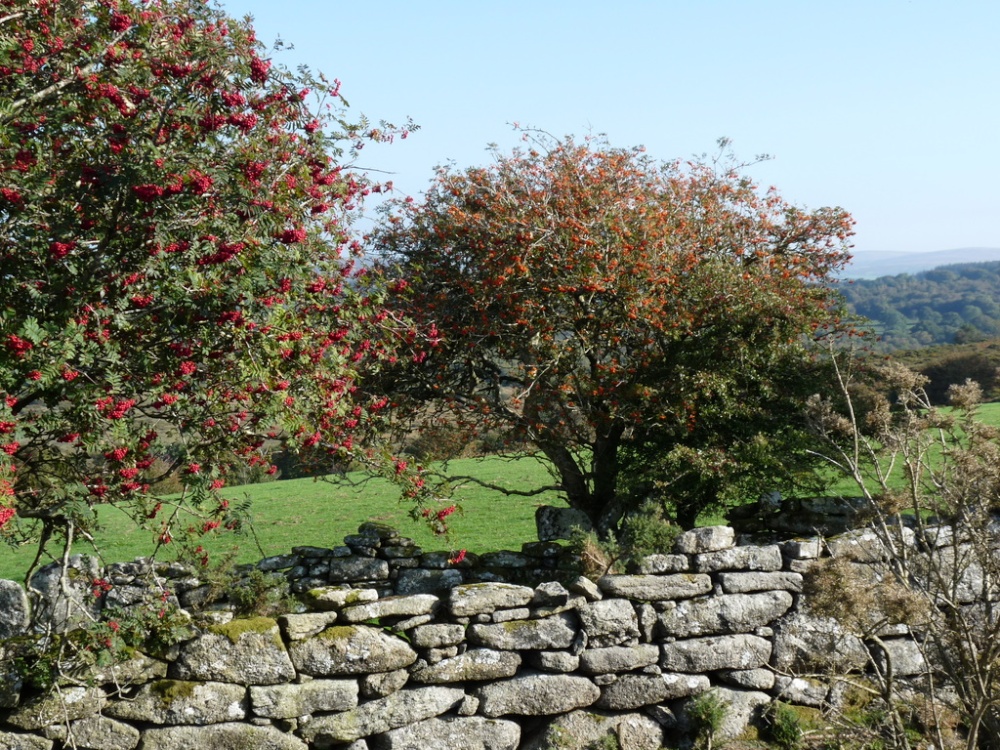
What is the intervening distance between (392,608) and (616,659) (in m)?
1.96

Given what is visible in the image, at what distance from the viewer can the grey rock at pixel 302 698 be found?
6.82 meters

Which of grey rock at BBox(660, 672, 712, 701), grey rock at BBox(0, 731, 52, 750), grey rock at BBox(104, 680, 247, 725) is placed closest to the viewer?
grey rock at BBox(0, 731, 52, 750)

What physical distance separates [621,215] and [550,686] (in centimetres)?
538

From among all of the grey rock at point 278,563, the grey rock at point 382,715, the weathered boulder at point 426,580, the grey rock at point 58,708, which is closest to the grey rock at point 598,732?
the grey rock at point 382,715

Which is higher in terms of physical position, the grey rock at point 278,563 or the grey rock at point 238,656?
the grey rock at point 238,656

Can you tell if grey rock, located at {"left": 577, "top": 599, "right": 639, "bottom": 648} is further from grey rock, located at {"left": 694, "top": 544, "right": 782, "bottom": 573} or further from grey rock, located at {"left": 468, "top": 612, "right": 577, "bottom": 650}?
grey rock, located at {"left": 694, "top": 544, "right": 782, "bottom": 573}

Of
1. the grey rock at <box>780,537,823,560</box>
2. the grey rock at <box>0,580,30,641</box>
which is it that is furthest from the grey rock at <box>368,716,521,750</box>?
the grey rock at <box>0,580,30,641</box>

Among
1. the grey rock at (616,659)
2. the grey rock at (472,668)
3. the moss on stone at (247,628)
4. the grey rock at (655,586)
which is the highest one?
the moss on stone at (247,628)

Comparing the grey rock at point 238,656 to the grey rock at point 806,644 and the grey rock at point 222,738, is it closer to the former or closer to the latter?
the grey rock at point 222,738

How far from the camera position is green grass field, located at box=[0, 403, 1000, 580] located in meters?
13.6

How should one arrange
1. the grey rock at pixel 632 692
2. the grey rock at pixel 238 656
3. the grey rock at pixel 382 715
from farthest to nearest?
the grey rock at pixel 632 692 → the grey rock at pixel 382 715 → the grey rock at pixel 238 656

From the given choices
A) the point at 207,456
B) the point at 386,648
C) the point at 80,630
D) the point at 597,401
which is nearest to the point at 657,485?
the point at 597,401

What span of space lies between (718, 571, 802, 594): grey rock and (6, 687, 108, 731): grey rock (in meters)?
5.19

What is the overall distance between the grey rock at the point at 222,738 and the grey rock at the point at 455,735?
0.70 m
